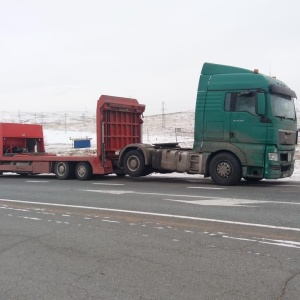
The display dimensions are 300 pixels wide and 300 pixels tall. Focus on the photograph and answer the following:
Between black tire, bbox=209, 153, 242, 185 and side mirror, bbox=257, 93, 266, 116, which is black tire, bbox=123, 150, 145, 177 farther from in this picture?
side mirror, bbox=257, 93, 266, 116

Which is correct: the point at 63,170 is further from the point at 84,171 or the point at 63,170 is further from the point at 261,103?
the point at 261,103

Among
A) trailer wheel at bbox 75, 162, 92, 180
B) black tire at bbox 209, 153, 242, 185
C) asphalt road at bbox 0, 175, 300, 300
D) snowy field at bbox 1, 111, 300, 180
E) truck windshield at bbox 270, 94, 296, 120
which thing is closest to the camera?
asphalt road at bbox 0, 175, 300, 300

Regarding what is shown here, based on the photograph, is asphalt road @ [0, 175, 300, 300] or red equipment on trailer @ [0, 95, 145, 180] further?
red equipment on trailer @ [0, 95, 145, 180]

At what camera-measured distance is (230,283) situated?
4.41 metres

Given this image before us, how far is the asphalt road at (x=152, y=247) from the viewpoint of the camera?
4379 millimetres

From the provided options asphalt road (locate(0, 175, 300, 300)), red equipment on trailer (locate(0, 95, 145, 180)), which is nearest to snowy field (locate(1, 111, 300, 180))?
red equipment on trailer (locate(0, 95, 145, 180))

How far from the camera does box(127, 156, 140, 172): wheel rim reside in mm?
14272

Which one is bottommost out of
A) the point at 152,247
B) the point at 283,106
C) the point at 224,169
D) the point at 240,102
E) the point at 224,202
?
the point at 152,247

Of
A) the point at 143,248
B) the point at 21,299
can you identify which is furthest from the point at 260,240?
the point at 21,299

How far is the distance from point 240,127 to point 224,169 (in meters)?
1.31

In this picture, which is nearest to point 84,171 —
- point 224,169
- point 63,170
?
point 63,170

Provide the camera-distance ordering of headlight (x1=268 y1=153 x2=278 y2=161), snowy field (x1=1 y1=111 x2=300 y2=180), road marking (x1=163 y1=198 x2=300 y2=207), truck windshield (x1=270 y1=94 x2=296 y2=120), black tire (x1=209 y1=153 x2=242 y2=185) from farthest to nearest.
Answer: snowy field (x1=1 y1=111 x2=300 y2=180) < black tire (x1=209 y1=153 x2=242 y2=185) < truck windshield (x1=270 y1=94 x2=296 y2=120) < headlight (x1=268 y1=153 x2=278 y2=161) < road marking (x1=163 y1=198 x2=300 y2=207)

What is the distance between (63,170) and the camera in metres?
15.9

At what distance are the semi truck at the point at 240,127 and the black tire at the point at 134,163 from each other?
138 cm
